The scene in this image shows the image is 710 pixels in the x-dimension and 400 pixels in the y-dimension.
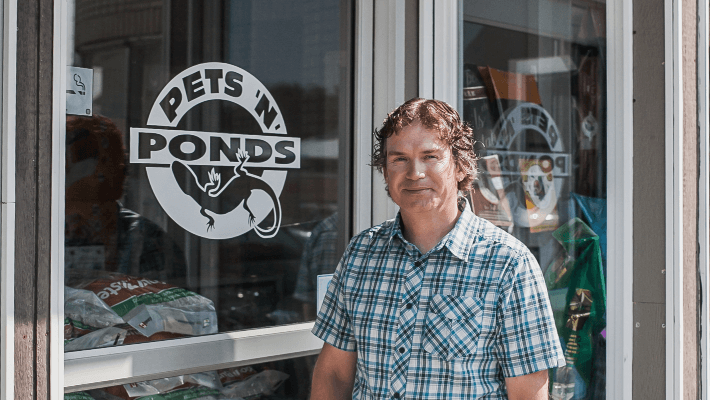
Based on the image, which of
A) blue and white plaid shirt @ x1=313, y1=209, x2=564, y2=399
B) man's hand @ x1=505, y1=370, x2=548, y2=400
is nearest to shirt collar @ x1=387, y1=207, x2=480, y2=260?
blue and white plaid shirt @ x1=313, y1=209, x2=564, y2=399

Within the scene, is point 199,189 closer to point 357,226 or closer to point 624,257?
point 357,226

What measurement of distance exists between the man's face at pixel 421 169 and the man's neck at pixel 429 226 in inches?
0.8

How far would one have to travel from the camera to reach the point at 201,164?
200cm

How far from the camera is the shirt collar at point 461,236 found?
147 cm

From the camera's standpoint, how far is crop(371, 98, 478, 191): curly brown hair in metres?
1.52

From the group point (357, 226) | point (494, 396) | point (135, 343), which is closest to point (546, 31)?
point (357, 226)

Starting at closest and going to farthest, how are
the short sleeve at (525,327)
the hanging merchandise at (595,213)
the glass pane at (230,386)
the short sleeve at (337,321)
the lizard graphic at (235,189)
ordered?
the short sleeve at (525,327), the short sleeve at (337,321), the glass pane at (230,386), the lizard graphic at (235,189), the hanging merchandise at (595,213)

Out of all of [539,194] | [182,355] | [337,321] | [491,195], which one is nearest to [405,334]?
[337,321]

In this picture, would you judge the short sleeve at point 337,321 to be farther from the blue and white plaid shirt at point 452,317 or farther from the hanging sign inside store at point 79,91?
the hanging sign inside store at point 79,91

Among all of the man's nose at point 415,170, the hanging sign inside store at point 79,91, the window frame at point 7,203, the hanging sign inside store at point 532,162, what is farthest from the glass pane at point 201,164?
the man's nose at point 415,170

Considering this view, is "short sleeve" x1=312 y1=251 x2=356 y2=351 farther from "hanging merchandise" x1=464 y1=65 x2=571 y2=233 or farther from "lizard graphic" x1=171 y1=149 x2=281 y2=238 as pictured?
"hanging merchandise" x1=464 y1=65 x2=571 y2=233

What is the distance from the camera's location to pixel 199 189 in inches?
78.5

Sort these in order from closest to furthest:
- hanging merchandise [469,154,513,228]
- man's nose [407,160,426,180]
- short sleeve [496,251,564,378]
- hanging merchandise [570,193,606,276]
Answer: short sleeve [496,251,564,378] → man's nose [407,160,426,180] → hanging merchandise [570,193,606,276] → hanging merchandise [469,154,513,228]

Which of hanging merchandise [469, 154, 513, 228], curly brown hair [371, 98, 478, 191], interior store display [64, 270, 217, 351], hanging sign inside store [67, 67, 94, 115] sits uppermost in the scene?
hanging sign inside store [67, 67, 94, 115]
